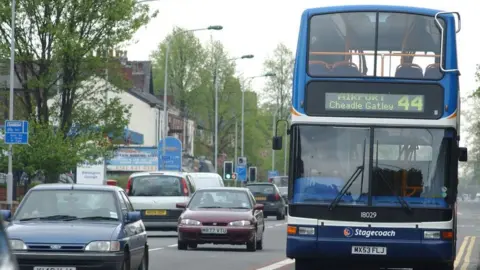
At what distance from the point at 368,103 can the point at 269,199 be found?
4044 centimetres

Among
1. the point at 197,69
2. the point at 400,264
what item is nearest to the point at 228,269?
the point at 400,264

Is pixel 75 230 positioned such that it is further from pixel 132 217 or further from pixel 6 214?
pixel 132 217

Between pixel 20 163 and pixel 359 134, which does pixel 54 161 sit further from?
pixel 359 134

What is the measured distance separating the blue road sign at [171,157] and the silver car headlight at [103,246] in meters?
48.8

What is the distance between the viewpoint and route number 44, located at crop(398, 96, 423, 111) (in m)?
18.5

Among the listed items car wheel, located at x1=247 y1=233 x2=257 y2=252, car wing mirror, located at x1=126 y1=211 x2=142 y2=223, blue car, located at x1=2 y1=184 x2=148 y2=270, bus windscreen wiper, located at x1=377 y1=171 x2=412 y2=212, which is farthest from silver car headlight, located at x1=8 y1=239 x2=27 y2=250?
car wheel, located at x1=247 y1=233 x2=257 y2=252

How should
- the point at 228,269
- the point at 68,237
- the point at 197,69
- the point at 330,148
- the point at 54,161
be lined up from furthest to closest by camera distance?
the point at 197,69
the point at 54,161
the point at 228,269
the point at 330,148
the point at 68,237

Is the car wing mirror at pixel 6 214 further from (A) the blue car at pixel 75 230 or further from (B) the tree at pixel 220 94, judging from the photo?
(B) the tree at pixel 220 94

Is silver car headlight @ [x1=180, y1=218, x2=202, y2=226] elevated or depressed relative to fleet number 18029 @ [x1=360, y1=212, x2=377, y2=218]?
depressed

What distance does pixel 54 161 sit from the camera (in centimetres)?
4806

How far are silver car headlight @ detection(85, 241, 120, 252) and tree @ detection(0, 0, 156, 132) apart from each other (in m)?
30.7

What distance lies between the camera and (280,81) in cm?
12662

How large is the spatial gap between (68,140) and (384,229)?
30.8m

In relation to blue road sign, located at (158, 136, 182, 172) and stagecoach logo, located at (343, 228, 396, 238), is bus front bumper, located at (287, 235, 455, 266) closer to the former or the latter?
stagecoach logo, located at (343, 228, 396, 238)
